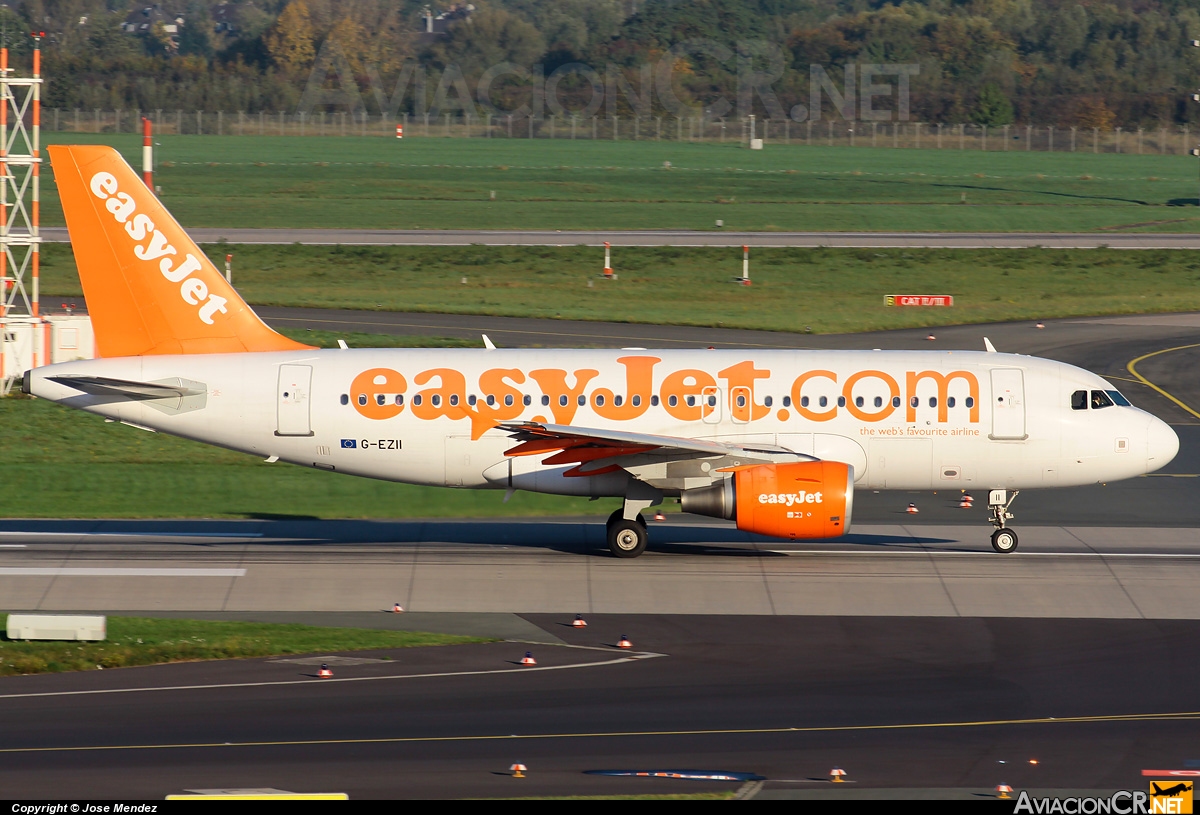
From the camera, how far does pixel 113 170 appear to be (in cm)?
3020

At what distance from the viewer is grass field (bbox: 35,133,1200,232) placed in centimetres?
9644

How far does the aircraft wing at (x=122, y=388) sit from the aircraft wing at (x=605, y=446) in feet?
23.3

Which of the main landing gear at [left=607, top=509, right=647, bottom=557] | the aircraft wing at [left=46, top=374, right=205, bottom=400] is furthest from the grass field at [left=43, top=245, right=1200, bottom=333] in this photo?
the aircraft wing at [left=46, top=374, right=205, bottom=400]

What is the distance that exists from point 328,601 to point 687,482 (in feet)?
25.9

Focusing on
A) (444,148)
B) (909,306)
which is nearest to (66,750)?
(909,306)

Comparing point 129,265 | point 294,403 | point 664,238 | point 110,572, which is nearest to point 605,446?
point 294,403

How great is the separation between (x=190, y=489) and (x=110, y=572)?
820cm

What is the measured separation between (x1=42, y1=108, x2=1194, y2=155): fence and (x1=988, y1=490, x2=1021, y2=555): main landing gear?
422ft

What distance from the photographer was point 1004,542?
31016mm

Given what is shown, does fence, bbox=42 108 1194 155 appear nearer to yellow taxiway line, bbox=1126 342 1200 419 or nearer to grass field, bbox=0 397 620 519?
yellow taxiway line, bbox=1126 342 1200 419

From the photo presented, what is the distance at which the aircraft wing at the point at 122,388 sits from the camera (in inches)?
1158

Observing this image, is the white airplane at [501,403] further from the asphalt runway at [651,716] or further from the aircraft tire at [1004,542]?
the asphalt runway at [651,716]

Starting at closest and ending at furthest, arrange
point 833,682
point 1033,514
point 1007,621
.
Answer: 1. point 833,682
2. point 1007,621
3. point 1033,514

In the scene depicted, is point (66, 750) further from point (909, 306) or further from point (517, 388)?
point (909, 306)
